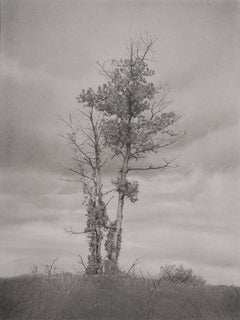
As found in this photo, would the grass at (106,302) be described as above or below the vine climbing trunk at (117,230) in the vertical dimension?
below

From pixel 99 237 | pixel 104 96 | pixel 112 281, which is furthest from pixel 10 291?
pixel 104 96

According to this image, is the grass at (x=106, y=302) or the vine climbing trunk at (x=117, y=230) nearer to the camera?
the grass at (x=106, y=302)

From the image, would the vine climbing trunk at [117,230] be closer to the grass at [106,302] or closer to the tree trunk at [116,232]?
the tree trunk at [116,232]

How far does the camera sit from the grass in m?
13.1

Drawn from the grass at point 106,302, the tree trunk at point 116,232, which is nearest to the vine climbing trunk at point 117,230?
the tree trunk at point 116,232

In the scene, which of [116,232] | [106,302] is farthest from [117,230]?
[106,302]

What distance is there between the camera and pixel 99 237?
2362 centimetres

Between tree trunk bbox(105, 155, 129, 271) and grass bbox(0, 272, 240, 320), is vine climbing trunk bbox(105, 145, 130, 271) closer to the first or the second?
tree trunk bbox(105, 155, 129, 271)

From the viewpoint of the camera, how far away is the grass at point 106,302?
13062 mm

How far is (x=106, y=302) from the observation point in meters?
15.3

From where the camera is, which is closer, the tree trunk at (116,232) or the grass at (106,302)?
the grass at (106,302)

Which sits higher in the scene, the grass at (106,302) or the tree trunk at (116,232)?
the tree trunk at (116,232)

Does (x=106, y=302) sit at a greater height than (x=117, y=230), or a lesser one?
lesser

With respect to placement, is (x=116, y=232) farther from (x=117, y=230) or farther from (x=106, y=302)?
(x=106, y=302)
